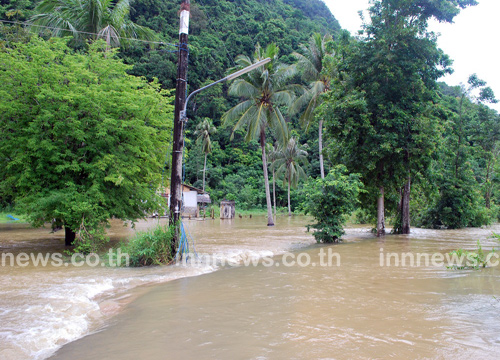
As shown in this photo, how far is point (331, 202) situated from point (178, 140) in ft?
23.1

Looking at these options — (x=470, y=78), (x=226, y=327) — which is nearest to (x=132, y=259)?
(x=226, y=327)

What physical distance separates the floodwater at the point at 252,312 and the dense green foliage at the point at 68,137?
240 cm

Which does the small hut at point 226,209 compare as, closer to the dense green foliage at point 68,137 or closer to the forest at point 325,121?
the forest at point 325,121

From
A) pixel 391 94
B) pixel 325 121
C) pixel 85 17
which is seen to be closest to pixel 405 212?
pixel 391 94

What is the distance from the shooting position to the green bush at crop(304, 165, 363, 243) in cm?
1400

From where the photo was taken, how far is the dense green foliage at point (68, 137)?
10516 mm

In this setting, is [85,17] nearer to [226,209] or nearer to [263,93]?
[263,93]

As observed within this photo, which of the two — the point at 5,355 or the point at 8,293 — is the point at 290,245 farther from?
the point at 5,355

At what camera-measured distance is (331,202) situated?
1414 centimetres

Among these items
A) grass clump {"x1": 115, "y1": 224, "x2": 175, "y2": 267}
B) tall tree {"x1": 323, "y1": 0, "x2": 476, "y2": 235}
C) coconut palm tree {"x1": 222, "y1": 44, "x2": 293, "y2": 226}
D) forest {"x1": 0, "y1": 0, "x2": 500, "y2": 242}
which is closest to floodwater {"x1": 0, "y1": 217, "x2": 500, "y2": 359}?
grass clump {"x1": 115, "y1": 224, "x2": 175, "y2": 267}

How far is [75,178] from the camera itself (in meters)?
11.5

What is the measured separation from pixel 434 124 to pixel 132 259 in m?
13.1

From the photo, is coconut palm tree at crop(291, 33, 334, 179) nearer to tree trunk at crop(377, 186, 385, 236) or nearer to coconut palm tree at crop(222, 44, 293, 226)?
coconut palm tree at crop(222, 44, 293, 226)

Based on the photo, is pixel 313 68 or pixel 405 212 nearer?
pixel 405 212
